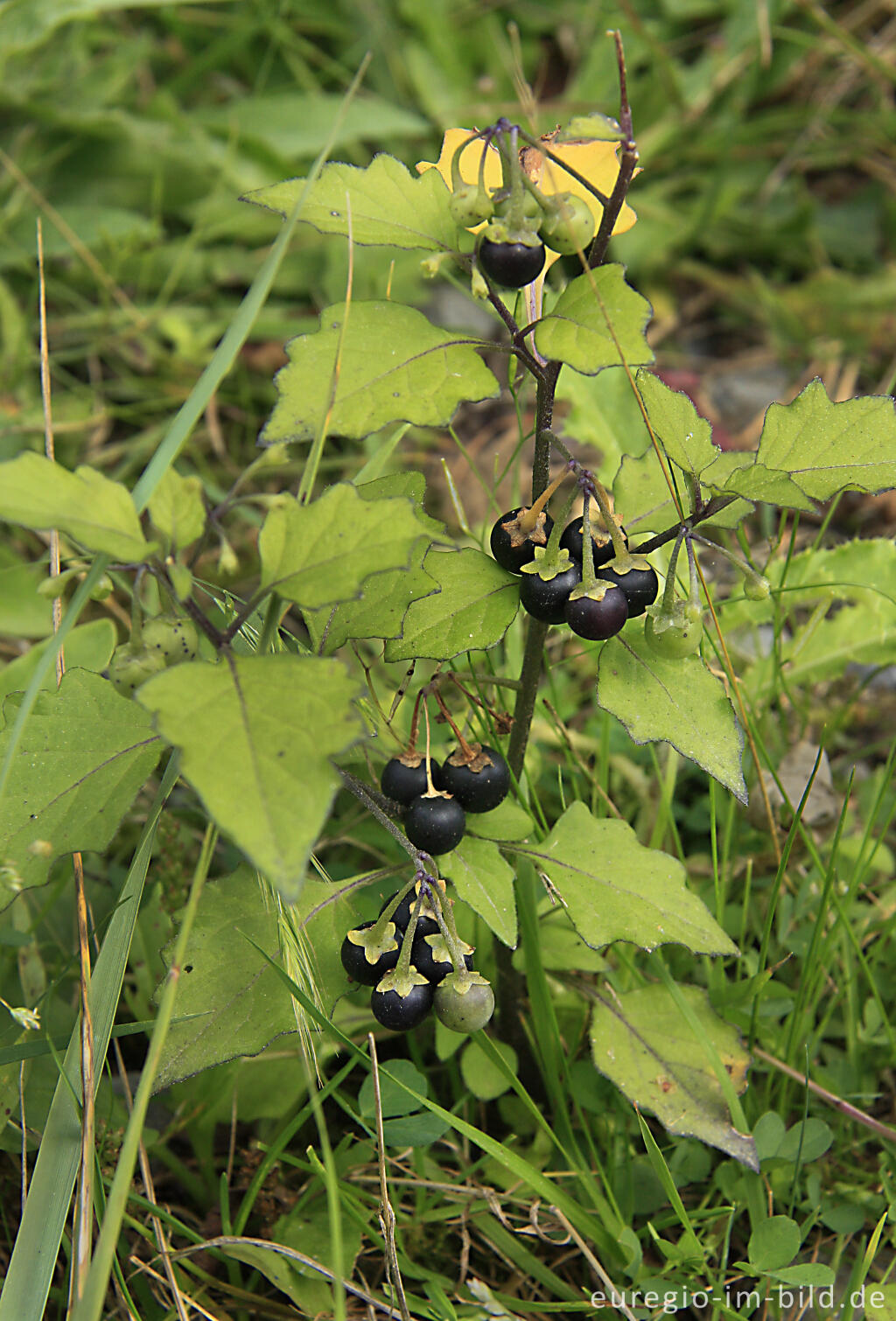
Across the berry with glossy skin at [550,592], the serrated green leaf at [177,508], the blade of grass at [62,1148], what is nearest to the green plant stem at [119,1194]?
the blade of grass at [62,1148]

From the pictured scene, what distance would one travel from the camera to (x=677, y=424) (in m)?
1.35

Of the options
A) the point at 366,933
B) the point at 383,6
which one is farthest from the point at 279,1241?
the point at 383,6

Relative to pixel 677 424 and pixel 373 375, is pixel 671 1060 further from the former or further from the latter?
pixel 373 375

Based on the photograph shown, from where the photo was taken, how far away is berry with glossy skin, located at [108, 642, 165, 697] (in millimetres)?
1236

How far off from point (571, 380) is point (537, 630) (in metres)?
1.20

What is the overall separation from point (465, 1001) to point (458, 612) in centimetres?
51

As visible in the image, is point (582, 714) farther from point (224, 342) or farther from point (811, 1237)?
point (224, 342)

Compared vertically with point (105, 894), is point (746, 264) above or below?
above

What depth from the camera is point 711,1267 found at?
1735 millimetres

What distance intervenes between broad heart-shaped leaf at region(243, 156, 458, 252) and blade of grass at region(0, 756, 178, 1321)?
733 mm

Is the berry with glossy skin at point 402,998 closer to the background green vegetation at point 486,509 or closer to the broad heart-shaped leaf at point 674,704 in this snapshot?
the background green vegetation at point 486,509

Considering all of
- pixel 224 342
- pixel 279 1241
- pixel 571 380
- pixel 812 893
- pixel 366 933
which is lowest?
pixel 279 1241

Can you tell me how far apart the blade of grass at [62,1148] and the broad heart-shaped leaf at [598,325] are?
0.74 m

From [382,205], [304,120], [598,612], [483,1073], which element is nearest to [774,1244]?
[483,1073]
